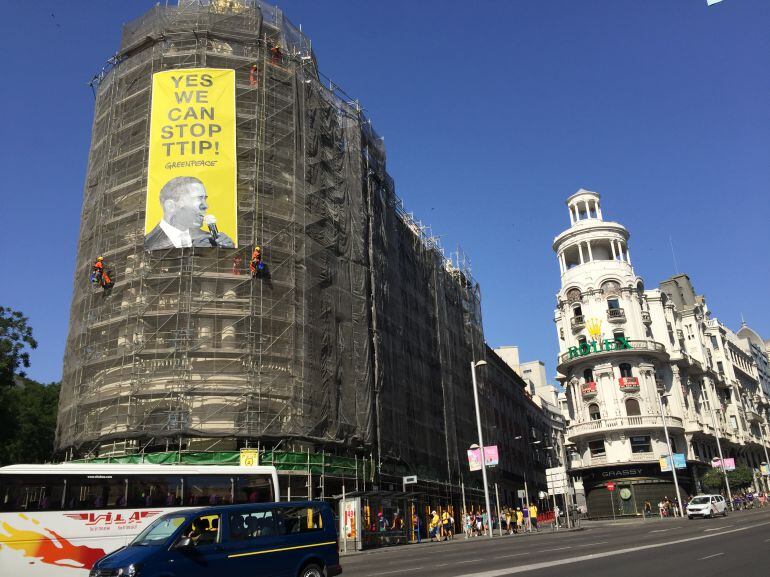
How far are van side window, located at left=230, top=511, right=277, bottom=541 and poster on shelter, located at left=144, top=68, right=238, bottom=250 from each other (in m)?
25.4

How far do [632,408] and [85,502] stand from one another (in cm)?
6133

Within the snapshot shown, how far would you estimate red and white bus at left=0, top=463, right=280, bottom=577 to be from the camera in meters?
17.4

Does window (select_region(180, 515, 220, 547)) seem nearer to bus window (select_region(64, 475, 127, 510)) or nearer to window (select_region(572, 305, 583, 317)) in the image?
bus window (select_region(64, 475, 127, 510))

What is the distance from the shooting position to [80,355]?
36.2 meters

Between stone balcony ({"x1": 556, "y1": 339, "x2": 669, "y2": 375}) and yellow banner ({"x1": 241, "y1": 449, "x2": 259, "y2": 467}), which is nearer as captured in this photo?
yellow banner ({"x1": 241, "y1": 449, "x2": 259, "y2": 467})

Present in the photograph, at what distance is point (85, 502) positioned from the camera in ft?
61.9

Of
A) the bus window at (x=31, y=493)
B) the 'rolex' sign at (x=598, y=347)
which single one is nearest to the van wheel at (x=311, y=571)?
the bus window at (x=31, y=493)

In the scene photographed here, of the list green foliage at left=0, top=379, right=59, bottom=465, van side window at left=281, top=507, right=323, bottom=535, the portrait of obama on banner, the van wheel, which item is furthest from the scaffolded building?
the van wheel

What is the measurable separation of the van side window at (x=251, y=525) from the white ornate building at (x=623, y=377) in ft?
198

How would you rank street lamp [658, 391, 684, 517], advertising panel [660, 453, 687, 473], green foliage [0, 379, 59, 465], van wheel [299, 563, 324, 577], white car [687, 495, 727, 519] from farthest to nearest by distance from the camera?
advertising panel [660, 453, 687, 473]
street lamp [658, 391, 684, 517]
green foliage [0, 379, 59, 465]
white car [687, 495, 727, 519]
van wheel [299, 563, 324, 577]

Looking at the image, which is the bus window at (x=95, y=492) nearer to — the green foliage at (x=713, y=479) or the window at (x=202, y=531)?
the window at (x=202, y=531)

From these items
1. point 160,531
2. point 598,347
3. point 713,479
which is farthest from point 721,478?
point 160,531

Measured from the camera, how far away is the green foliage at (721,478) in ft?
222

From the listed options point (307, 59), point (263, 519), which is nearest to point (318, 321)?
point (307, 59)
